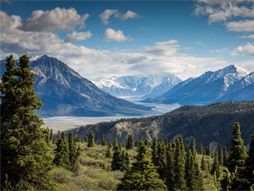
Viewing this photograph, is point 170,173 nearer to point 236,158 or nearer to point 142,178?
point 236,158

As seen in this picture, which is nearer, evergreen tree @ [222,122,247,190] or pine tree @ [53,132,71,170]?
evergreen tree @ [222,122,247,190]

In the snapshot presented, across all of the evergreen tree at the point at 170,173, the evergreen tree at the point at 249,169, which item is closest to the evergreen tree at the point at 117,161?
the evergreen tree at the point at 170,173

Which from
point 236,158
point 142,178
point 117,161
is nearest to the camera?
point 142,178

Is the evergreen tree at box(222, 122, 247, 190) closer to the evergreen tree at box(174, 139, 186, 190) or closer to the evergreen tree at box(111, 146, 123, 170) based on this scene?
the evergreen tree at box(174, 139, 186, 190)

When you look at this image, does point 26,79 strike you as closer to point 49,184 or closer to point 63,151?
point 49,184

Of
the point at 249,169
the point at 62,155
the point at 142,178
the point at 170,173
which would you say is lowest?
the point at 170,173

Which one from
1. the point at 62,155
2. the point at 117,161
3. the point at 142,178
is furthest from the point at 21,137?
the point at 117,161

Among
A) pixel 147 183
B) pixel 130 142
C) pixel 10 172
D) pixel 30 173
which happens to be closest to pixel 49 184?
pixel 30 173

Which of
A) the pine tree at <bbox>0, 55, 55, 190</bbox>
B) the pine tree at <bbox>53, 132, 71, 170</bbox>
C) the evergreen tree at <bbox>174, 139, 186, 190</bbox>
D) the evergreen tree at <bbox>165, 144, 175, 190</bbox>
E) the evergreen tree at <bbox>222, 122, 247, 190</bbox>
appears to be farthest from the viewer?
the pine tree at <bbox>53, 132, 71, 170</bbox>

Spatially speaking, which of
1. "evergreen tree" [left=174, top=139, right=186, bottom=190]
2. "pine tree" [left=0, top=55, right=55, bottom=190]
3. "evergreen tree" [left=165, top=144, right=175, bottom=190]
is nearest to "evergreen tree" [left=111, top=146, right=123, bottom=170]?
"evergreen tree" [left=165, top=144, right=175, bottom=190]
